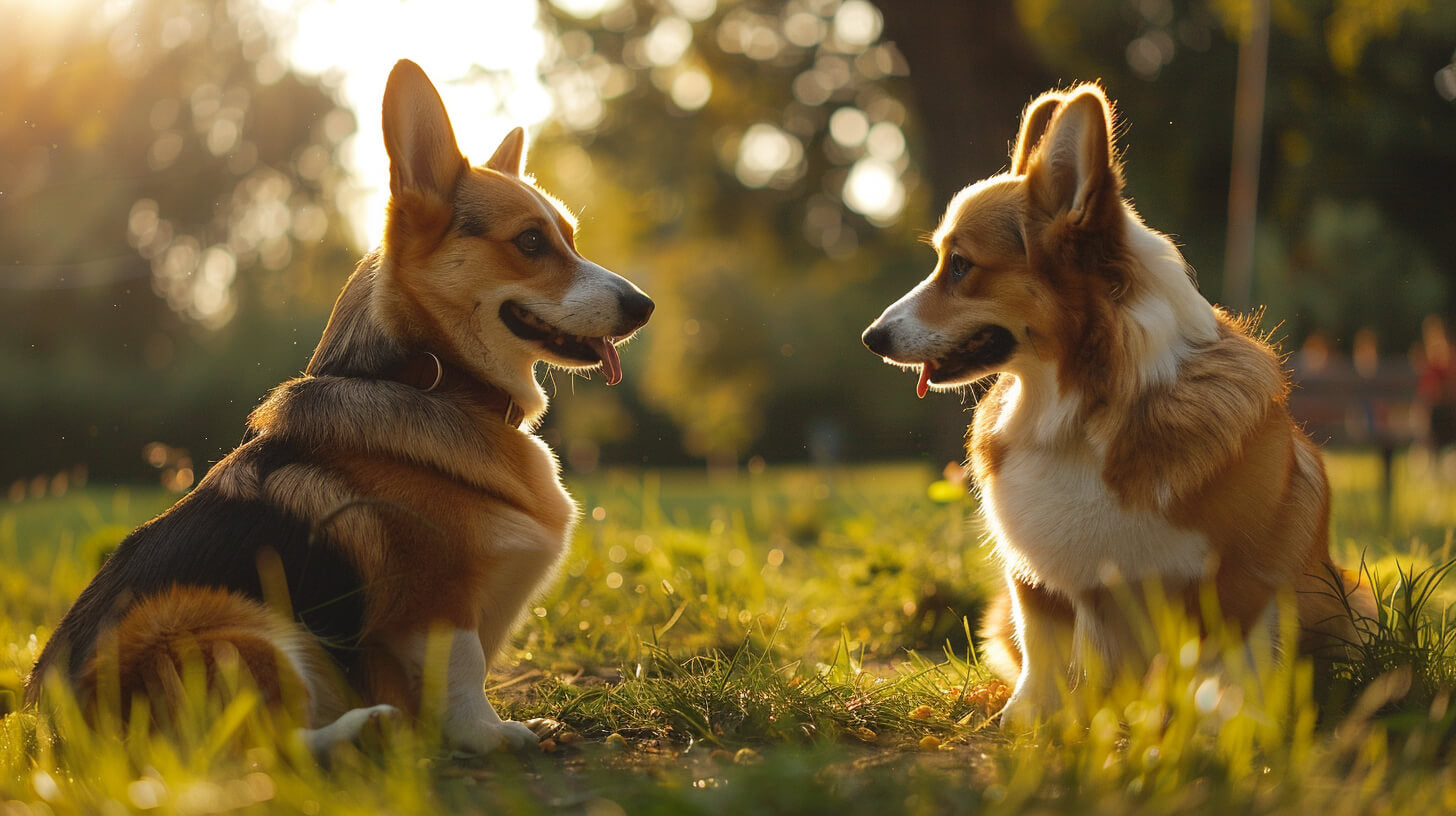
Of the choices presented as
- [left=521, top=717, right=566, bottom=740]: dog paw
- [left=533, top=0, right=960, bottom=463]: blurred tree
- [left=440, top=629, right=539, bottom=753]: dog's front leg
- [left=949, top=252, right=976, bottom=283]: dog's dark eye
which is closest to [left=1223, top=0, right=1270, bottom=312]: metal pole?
[left=533, top=0, right=960, bottom=463]: blurred tree

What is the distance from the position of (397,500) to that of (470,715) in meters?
0.59

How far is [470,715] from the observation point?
2.61 meters

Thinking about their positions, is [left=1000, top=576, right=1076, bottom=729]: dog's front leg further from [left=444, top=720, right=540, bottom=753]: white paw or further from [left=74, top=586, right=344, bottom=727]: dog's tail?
[left=74, top=586, right=344, bottom=727]: dog's tail

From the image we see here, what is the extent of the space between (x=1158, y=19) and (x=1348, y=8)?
22.4 feet

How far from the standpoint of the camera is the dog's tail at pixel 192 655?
2.34 meters

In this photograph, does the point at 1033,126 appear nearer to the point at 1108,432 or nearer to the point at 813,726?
the point at 1108,432

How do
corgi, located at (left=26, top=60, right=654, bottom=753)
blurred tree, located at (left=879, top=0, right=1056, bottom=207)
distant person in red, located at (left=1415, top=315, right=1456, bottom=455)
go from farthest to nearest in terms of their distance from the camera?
blurred tree, located at (left=879, top=0, right=1056, bottom=207)
distant person in red, located at (left=1415, top=315, right=1456, bottom=455)
corgi, located at (left=26, top=60, right=654, bottom=753)

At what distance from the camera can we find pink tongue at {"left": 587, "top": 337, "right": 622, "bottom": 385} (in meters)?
3.29

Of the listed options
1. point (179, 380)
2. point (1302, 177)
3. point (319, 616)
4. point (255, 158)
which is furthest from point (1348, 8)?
point (255, 158)

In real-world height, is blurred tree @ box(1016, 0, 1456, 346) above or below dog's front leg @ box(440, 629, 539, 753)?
above

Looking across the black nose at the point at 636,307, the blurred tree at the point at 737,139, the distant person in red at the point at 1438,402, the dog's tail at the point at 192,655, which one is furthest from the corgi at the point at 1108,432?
the blurred tree at the point at 737,139

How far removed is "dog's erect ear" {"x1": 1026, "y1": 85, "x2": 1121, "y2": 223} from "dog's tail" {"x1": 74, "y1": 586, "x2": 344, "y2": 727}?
92.5 inches

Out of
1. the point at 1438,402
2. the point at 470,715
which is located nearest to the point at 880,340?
the point at 470,715

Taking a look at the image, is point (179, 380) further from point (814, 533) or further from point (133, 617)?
point (133, 617)
